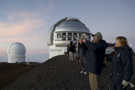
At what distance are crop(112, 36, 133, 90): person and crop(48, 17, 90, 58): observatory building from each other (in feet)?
158

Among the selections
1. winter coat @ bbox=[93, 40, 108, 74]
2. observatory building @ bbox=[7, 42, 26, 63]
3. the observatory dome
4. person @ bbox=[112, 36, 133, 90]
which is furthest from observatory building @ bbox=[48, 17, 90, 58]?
person @ bbox=[112, 36, 133, 90]

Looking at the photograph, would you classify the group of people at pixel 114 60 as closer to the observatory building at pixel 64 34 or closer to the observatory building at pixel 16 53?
the observatory building at pixel 64 34

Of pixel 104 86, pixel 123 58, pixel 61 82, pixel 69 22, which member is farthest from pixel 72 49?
pixel 69 22

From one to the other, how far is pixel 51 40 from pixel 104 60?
55224 millimetres

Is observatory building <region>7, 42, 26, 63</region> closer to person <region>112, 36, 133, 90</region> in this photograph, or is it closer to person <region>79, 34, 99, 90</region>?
person <region>79, 34, 99, 90</region>

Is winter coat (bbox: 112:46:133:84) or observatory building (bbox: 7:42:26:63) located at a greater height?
winter coat (bbox: 112:46:133:84)

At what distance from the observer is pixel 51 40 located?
6006 cm

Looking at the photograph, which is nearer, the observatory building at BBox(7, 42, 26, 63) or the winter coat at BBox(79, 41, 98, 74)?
the winter coat at BBox(79, 41, 98, 74)

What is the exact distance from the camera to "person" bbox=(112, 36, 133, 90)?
4.10 metres

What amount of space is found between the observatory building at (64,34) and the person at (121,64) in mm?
48289

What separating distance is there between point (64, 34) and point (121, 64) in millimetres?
50451

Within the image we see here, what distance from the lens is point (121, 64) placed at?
432cm

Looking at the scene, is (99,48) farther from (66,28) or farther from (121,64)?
(66,28)

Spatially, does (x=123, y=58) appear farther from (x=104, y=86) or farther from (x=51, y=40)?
(x=51, y=40)
